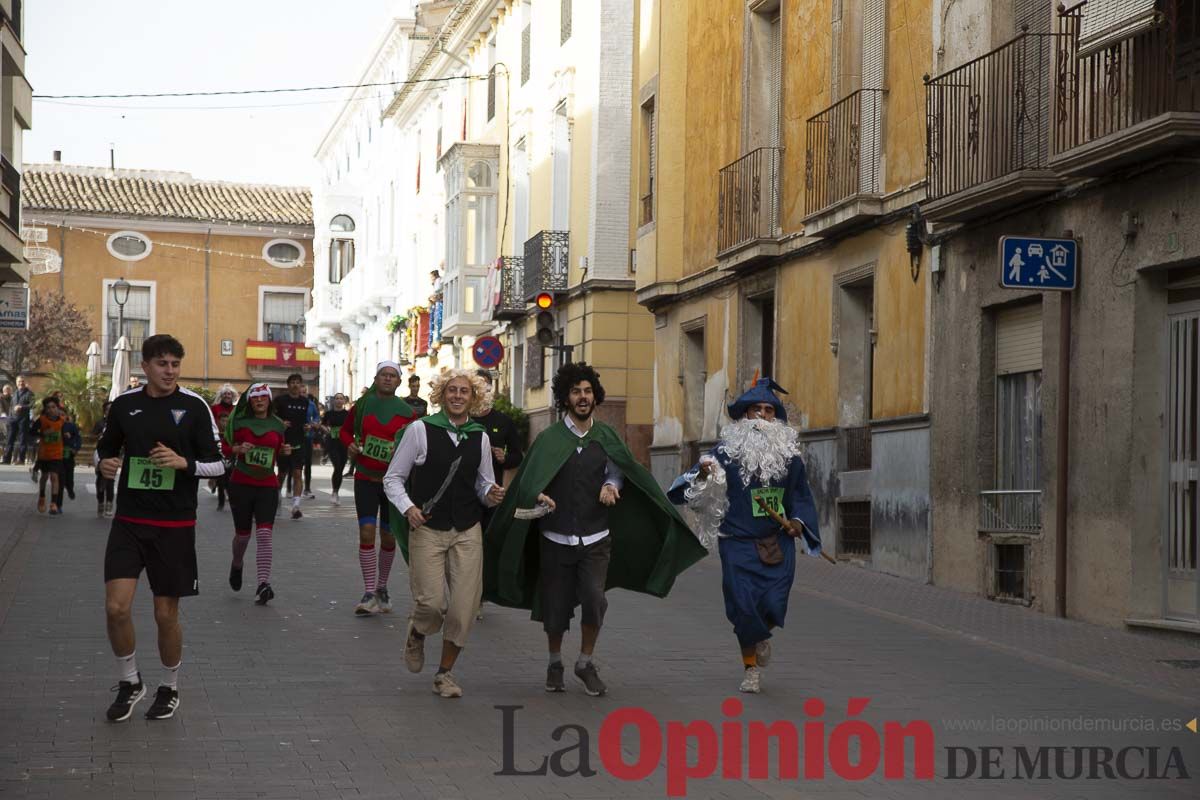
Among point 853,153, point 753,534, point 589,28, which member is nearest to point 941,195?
point 853,153

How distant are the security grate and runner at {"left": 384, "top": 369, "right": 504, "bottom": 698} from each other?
10929 mm

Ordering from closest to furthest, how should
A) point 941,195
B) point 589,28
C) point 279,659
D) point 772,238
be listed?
point 279,659, point 941,195, point 772,238, point 589,28

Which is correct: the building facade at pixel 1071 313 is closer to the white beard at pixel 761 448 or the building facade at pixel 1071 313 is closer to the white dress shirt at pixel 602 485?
the white beard at pixel 761 448

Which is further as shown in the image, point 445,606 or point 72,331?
point 72,331

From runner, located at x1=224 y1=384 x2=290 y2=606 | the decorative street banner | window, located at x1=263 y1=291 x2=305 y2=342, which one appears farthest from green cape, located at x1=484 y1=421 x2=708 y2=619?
window, located at x1=263 y1=291 x2=305 y2=342

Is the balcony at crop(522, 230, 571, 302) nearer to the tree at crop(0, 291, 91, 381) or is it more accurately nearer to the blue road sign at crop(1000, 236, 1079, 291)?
the blue road sign at crop(1000, 236, 1079, 291)

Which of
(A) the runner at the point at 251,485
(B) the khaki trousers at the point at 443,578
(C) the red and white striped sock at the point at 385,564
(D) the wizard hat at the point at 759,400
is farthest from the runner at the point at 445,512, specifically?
(A) the runner at the point at 251,485

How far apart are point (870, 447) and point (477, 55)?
26.4 m

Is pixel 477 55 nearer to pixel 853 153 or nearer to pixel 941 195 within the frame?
pixel 853 153

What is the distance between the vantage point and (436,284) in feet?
156

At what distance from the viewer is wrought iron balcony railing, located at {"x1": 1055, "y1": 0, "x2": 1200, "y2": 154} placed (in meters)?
13.9

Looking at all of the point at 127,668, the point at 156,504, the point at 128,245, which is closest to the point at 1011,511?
the point at 156,504

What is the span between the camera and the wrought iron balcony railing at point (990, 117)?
54.0 ft

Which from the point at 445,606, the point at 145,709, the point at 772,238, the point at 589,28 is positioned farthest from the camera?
the point at 589,28
